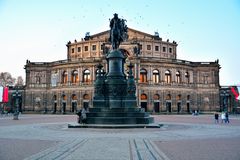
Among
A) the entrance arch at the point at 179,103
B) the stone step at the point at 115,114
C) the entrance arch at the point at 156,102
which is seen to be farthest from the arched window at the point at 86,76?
the stone step at the point at 115,114

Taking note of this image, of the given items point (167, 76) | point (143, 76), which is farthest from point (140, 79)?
point (167, 76)

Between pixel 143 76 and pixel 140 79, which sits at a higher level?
pixel 143 76

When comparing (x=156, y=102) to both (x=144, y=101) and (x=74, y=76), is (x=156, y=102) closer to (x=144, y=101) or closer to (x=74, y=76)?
(x=144, y=101)

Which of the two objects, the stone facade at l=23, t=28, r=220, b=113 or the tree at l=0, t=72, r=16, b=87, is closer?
the stone facade at l=23, t=28, r=220, b=113

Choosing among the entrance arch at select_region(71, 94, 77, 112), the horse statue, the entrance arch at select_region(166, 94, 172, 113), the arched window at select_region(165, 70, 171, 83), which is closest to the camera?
the horse statue

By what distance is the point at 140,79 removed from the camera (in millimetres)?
76250

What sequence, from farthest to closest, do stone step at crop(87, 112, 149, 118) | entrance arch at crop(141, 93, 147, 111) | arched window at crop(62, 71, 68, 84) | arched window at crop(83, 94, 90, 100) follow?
arched window at crop(62, 71, 68, 84) → arched window at crop(83, 94, 90, 100) → entrance arch at crop(141, 93, 147, 111) → stone step at crop(87, 112, 149, 118)

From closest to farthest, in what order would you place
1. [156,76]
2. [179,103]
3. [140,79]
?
[140,79]
[156,76]
[179,103]

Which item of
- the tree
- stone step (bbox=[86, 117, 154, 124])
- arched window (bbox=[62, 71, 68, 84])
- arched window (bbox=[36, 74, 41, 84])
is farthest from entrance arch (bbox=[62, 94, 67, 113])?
stone step (bbox=[86, 117, 154, 124])

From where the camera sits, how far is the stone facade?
75.7 metres

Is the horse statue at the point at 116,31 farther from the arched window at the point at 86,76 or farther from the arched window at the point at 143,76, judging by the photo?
the arched window at the point at 86,76

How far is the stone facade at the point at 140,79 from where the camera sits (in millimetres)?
75688

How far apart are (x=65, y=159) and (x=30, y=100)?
7919 cm

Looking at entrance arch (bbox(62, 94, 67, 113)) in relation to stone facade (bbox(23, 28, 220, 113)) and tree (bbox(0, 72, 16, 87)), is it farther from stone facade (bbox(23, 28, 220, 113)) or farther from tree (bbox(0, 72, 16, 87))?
tree (bbox(0, 72, 16, 87))
